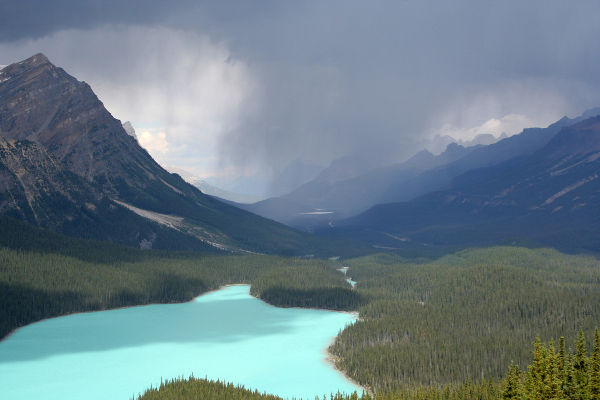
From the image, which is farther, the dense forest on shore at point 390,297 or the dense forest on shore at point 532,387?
the dense forest on shore at point 390,297

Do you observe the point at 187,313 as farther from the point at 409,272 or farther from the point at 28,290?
the point at 409,272

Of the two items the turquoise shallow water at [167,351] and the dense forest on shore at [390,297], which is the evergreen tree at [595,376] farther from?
the turquoise shallow water at [167,351]

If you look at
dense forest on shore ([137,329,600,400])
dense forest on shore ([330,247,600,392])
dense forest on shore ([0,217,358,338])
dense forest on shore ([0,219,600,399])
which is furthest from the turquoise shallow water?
dense forest on shore ([137,329,600,400])

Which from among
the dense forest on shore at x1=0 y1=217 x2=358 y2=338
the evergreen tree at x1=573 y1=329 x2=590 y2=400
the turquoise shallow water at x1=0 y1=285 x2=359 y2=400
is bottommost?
the turquoise shallow water at x1=0 y1=285 x2=359 y2=400

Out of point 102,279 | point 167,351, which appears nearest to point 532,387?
point 167,351

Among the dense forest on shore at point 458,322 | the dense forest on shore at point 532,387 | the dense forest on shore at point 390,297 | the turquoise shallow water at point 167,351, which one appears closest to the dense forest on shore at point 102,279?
the dense forest on shore at point 390,297

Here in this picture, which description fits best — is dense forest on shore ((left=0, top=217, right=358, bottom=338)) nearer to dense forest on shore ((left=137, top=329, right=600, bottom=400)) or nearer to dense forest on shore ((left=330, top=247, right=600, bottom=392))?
dense forest on shore ((left=330, top=247, right=600, bottom=392))
